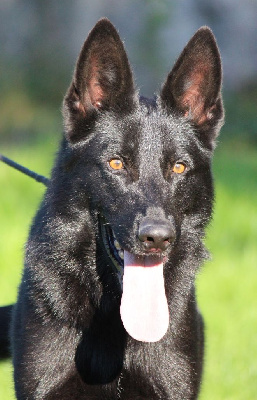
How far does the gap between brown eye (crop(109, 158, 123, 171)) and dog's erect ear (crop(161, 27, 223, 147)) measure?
0.46 m

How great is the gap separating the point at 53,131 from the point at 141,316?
11.1 metres

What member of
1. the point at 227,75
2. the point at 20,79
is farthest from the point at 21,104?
the point at 227,75

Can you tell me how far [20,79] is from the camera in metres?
16.0

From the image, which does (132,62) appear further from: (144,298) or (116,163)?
(144,298)

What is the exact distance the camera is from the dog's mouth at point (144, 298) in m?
3.38

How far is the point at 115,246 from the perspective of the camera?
3574mm

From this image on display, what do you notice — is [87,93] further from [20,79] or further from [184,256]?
[20,79]

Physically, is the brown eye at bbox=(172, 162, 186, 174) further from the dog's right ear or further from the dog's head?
the dog's right ear

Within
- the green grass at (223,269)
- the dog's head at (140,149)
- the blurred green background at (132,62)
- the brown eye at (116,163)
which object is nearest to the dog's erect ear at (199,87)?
the dog's head at (140,149)

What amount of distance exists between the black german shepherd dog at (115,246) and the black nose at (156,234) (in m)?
0.06

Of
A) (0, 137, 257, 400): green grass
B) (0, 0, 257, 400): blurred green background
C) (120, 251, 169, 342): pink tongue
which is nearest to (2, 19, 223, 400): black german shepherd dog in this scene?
(120, 251, 169, 342): pink tongue

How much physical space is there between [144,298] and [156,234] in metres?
0.34

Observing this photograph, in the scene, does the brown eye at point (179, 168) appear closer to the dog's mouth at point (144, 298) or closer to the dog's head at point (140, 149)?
the dog's head at point (140, 149)

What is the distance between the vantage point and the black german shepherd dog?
3482 mm
